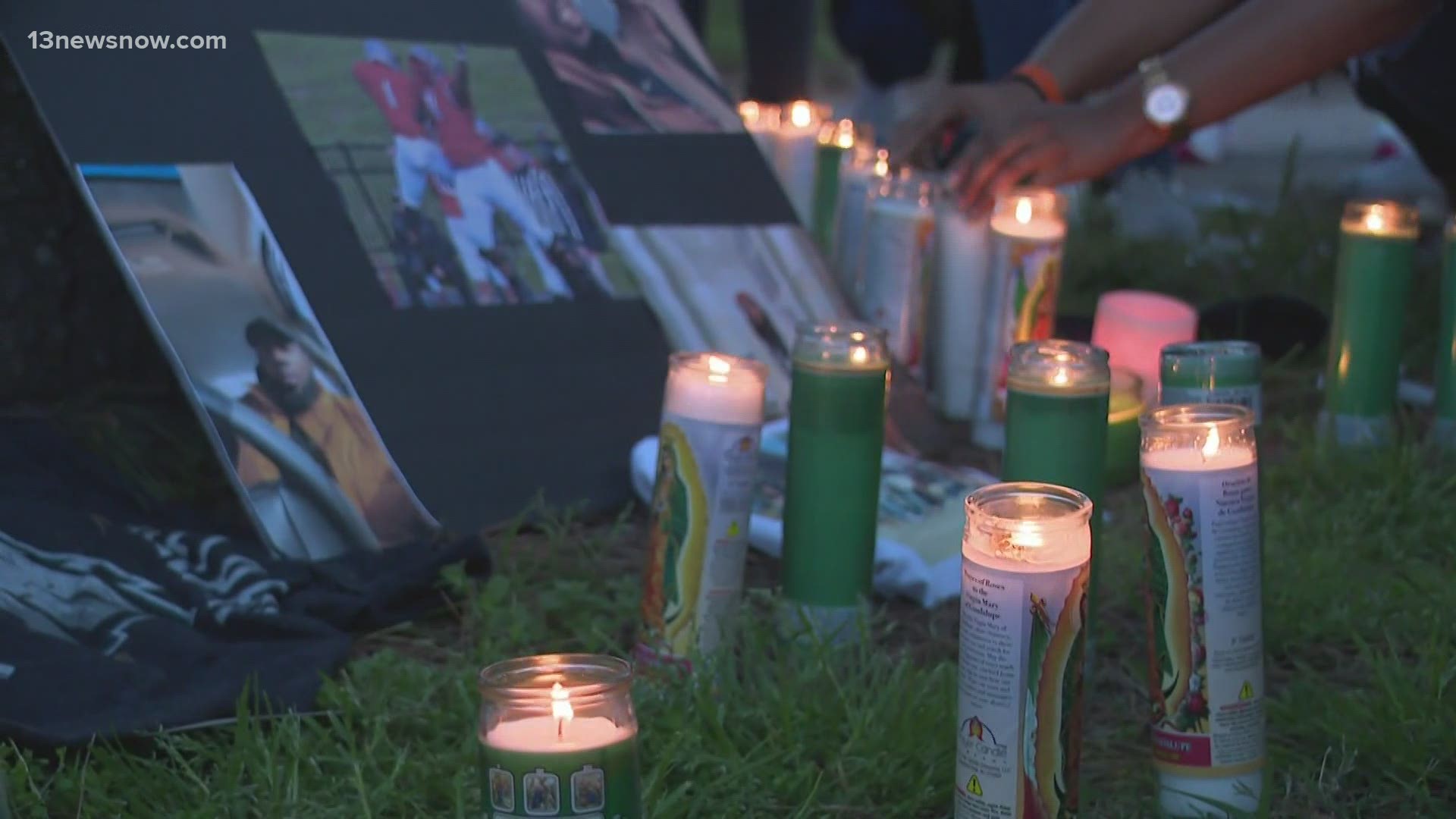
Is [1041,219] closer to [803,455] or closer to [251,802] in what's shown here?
[803,455]

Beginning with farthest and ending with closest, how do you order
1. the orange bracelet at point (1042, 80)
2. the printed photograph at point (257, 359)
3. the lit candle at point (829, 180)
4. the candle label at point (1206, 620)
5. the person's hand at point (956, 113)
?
1. the lit candle at point (829, 180)
2. the orange bracelet at point (1042, 80)
3. the person's hand at point (956, 113)
4. the printed photograph at point (257, 359)
5. the candle label at point (1206, 620)

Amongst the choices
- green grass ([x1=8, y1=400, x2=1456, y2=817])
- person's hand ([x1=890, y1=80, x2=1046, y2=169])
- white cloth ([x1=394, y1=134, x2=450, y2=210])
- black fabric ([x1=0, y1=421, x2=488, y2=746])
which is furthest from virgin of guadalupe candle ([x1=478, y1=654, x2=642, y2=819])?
person's hand ([x1=890, y1=80, x2=1046, y2=169])

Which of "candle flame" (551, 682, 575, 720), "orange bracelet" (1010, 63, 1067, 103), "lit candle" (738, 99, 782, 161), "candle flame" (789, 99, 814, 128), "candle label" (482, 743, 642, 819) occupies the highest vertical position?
"orange bracelet" (1010, 63, 1067, 103)

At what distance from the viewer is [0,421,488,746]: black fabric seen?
147cm

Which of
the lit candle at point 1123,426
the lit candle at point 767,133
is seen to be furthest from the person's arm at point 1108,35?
the lit candle at point 1123,426

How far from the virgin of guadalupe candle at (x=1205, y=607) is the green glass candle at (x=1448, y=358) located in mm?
1104

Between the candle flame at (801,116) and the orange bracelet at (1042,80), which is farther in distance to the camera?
the candle flame at (801,116)

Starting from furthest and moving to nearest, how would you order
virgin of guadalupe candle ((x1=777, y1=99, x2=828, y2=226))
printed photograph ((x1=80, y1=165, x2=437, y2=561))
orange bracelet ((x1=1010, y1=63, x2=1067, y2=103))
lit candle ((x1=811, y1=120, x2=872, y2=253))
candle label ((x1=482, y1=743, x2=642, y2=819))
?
lit candle ((x1=811, y1=120, x2=872, y2=253)) < virgin of guadalupe candle ((x1=777, y1=99, x2=828, y2=226)) < orange bracelet ((x1=1010, y1=63, x2=1067, y2=103)) < printed photograph ((x1=80, y1=165, x2=437, y2=561)) < candle label ((x1=482, y1=743, x2=642, y2=819))

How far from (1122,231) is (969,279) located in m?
1.47

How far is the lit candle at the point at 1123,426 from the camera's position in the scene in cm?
207

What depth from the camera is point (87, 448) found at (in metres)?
1.91

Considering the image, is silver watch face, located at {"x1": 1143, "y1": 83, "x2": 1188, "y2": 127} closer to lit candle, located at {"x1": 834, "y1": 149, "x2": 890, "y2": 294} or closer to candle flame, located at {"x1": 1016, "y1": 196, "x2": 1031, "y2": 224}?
candle flame, located at {"x1": 1016, "y1": 196, "x2": 1031, "y2": 224}

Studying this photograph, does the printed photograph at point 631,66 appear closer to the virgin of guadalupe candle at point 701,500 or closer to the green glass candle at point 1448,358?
the virgin of guadalupe candle at point 701,500

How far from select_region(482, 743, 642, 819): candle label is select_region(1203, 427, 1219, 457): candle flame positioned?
57 centimetres
